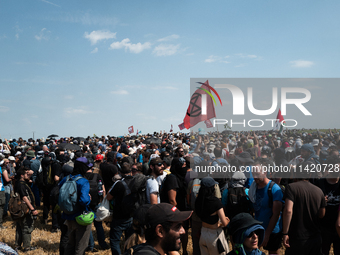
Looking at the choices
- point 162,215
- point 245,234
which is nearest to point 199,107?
point 245,234

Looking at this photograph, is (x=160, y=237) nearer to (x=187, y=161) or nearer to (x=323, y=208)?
(x=323, y=208)

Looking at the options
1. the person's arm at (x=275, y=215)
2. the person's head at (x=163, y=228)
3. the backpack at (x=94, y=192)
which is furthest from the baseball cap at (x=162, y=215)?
the backpack at (x=94, y=192)

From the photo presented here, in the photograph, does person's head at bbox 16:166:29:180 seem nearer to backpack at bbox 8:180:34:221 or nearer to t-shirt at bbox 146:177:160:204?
backpack at bbox 8:180:34:221

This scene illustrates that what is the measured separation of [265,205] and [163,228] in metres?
2.50

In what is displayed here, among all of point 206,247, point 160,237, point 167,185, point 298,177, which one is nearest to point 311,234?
point 298,177

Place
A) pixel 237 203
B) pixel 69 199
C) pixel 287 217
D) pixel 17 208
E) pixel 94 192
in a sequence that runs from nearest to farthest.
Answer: pixel 287 217
pixel 237 203
pixel 69 199
pixel 94 192
pixel 17 208

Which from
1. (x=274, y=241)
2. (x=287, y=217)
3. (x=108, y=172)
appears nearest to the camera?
(x=287, y=217)

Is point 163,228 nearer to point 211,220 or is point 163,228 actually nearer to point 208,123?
point 211,220

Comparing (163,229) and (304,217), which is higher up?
(163,229)

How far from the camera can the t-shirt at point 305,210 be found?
396 cm

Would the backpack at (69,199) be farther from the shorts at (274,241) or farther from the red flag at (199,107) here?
the red flag at (199,107)

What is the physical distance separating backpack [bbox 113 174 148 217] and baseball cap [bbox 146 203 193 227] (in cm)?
255

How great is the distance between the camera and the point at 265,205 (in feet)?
13.7

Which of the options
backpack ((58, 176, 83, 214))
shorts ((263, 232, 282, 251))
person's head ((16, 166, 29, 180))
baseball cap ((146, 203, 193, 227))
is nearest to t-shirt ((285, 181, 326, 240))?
shorts ((263, 232, 282, 251))
